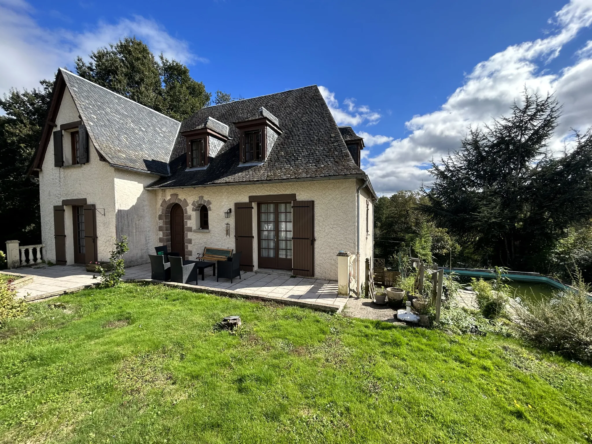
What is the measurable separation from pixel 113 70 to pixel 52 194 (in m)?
13.7

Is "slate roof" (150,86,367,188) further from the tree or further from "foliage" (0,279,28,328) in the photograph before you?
the tree

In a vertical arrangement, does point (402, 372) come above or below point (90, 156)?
below

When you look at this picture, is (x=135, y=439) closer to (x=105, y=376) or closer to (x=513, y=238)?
(x=105, y=376)

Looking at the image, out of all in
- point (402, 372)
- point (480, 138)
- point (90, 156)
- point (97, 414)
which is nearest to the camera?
point (97, 414)

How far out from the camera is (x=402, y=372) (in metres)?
3.34

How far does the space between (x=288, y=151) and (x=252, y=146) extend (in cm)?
149

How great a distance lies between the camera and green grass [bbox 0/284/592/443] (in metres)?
2.42

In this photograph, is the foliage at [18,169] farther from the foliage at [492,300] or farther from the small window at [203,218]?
the foliage at [492,300]

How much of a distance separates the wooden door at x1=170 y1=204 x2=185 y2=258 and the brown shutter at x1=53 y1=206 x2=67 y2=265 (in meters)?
4.26

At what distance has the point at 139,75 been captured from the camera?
1895 centimetres

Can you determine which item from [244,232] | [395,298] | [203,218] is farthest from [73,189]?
[395,298]

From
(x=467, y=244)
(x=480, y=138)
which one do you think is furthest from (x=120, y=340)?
(x=480, y=138)

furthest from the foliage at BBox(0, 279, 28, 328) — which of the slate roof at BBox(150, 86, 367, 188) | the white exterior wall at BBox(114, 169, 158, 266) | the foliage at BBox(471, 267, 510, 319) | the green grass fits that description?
the foliage at BBox(471, 267, 510, 319)

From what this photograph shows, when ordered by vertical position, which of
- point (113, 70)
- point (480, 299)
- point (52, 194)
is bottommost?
point (480, 299)
